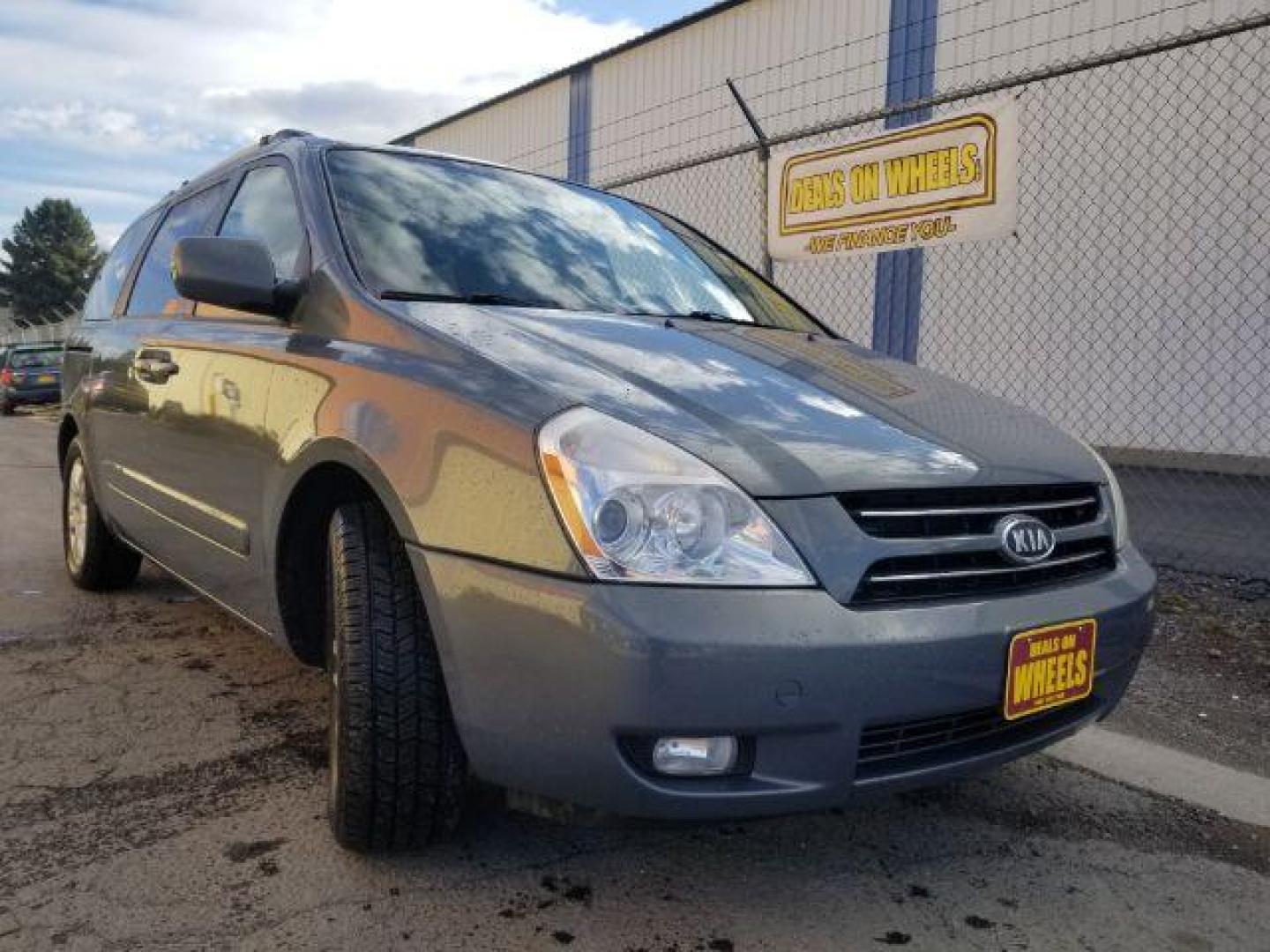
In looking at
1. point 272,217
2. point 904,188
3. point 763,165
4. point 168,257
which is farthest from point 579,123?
point 272,217

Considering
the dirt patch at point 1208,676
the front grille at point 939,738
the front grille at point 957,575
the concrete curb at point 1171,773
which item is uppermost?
the front grille at point 957,575

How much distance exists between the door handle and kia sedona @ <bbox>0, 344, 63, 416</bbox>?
1975 cm

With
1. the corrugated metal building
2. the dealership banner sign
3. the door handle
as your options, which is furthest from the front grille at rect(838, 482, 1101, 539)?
the corrugated metal building

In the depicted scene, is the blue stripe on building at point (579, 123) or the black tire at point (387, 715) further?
the blue stripe on building at point (579, 123)

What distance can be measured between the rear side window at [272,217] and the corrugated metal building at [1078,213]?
3.91 m

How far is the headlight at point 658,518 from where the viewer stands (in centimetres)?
179

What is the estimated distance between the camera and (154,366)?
11.4 ft

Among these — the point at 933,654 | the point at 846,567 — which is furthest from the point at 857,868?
the point at 846,567

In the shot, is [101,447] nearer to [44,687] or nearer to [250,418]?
[44,687]

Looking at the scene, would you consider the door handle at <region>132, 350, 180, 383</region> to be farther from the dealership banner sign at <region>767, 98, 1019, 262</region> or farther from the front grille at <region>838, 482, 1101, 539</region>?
the dealership banner sign at <region>767, 98, 1019, 262</region>

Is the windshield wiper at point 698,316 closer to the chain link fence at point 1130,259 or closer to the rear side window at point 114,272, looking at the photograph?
the rear side window at point 114,272

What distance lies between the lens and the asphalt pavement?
201cm

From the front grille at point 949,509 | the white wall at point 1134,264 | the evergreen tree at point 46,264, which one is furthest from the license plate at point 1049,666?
the evergreen tree at point 46,264

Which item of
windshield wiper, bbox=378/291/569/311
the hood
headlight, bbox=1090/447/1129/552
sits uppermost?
windshield wiper, bbox=378/291/569/311
